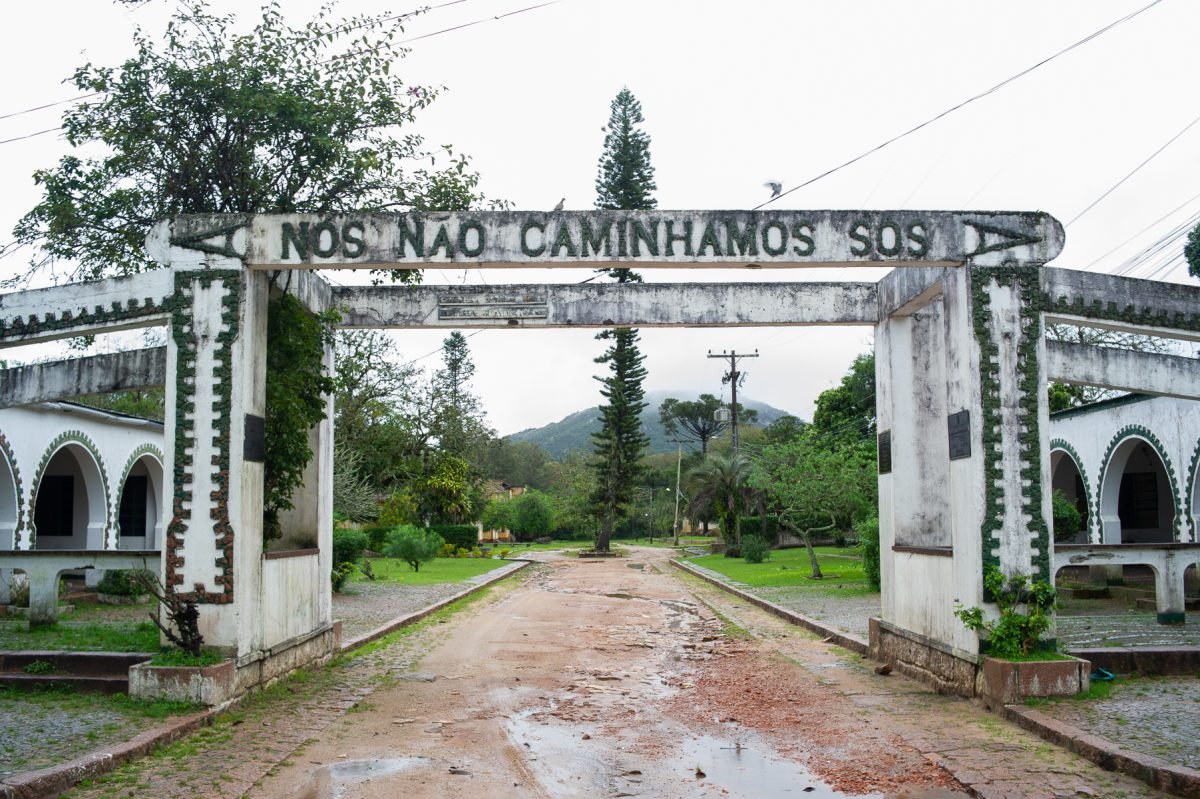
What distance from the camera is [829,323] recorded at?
36.3 feet

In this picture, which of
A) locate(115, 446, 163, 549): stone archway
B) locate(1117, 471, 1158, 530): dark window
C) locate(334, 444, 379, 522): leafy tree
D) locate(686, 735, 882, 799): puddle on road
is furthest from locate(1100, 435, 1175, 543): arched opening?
locate(115, 446, 163, 549): stone archway

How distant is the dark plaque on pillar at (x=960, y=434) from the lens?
8948 mm

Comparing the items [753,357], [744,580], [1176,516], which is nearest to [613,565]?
[744,580]

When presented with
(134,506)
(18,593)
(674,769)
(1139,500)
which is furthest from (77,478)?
(1139,500)

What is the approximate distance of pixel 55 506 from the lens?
20.4m

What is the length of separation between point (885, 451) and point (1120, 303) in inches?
A: 109

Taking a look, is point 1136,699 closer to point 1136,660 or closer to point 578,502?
point 1136,660

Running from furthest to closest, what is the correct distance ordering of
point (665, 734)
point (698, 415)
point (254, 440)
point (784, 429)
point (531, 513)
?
point (698, 415)
point (531, 513)
point (784, 429)
point (254, 440)
point (665, 734)

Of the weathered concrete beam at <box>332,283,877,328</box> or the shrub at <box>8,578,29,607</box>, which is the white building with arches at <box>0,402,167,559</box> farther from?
the weathered concrete beam at <box>332,283,877,328</box>

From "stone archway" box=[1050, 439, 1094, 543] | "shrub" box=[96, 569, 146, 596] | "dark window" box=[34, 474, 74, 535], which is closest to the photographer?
"shrub" box=[96, 569, 146, 596]

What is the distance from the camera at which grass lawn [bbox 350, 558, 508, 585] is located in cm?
2508

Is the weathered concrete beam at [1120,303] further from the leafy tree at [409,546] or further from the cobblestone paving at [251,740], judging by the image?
the leafy tree at [409,546]

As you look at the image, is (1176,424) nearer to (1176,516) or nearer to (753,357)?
(1176,516)

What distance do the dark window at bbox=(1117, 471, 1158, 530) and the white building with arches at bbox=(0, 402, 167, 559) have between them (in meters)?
19.0
